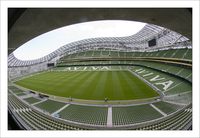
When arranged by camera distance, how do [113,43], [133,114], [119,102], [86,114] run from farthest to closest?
1. [113,43]
2. [119,102]
3. [86,114]
4. [133,114]

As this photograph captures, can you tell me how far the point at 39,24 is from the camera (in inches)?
107

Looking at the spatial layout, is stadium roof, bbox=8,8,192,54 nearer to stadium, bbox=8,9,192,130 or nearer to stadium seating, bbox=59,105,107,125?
stadium, bbox=8,9,192,130

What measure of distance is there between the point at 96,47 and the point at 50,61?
12835 mm

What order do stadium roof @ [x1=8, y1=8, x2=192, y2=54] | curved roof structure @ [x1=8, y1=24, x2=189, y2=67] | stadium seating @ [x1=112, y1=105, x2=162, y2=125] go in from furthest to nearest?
curved roof structure @ [x1=8, y1=24, x2=189, y2=67] → stadium seating @ [x1=112, y1=105, x2=162, y2=125] → stadium roof @ [x1=8, y1=8, x2=192, y2=54]

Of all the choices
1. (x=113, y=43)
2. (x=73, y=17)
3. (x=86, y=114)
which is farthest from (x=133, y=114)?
(x=113, y=43)

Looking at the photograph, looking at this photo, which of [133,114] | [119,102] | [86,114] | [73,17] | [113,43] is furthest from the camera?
[113,43]

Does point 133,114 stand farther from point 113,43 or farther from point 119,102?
point 113,43

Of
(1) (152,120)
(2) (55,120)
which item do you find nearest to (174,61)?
(1) (152,120)

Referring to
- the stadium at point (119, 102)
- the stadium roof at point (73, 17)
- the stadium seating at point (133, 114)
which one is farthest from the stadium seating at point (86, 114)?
the stadium roof at point (73, 17)

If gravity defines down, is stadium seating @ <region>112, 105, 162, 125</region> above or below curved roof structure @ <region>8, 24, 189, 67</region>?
below

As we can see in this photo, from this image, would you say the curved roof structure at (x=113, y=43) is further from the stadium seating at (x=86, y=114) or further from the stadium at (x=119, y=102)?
the stadium seating at (x=86, y=114)

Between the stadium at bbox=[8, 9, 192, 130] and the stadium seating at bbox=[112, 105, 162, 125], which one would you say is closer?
the stadium at bbox=[8, 9, 192, 130]

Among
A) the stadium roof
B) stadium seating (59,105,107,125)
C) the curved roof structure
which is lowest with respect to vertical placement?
stadium seating (59,105,107,125)

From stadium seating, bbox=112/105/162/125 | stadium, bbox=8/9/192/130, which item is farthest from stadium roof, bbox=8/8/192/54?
stadium seating, bbox=112/105/162/125
